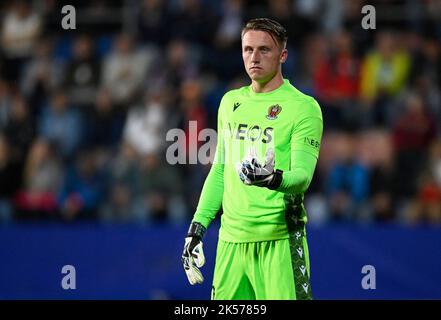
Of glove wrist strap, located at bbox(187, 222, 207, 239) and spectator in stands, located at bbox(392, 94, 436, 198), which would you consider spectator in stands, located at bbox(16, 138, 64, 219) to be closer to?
spectator in stands, located at bbox(392, 94, 436, 198)

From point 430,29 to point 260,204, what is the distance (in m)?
7.46

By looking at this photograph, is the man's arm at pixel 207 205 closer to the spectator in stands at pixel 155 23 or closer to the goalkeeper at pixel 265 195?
the goalkeeper at pixel 265 195

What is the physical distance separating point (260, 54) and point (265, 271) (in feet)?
4.42

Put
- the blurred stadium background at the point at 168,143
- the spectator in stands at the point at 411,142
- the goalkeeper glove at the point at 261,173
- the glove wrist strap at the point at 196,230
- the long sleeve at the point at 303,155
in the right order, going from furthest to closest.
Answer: the spectator in stands at the point at 411,142
the blurred stadium background at the point at 168,143
the glove wrist strap at the point at 196,230
the long sleeve at the point at 303,155
the goalkeeper glove at the point at 261,173

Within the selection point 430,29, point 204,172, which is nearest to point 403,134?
point 430,29

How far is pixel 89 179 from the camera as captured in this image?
1198 centimetres

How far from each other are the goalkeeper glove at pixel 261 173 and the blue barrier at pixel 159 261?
4835mm

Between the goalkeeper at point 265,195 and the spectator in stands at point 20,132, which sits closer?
the goalkeeper at point 265,195

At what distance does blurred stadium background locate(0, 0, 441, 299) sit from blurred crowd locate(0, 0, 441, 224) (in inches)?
0.8

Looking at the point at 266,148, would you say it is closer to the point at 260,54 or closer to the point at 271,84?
the point at 271,84

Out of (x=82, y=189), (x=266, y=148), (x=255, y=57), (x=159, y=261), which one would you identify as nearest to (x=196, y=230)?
(x=266, y=148)

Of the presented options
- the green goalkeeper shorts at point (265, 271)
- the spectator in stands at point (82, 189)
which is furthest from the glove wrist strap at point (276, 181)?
the spectator in stands at point (82, 189)

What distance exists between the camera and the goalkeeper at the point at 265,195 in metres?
5.52
